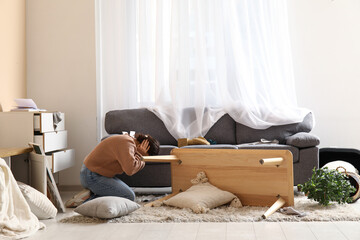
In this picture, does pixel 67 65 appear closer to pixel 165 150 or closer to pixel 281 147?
pixel 165 150

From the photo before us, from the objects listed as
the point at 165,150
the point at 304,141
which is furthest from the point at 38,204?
the point at 304,141

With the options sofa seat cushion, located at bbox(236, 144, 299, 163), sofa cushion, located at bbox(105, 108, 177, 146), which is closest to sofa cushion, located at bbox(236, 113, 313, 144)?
sofa seat cushion, located at bbox(236, 144, 299, 163)

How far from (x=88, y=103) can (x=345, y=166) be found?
2729 millimetres

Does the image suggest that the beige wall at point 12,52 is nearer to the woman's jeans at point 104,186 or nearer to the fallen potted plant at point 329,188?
the woman's jeans at point 104,186

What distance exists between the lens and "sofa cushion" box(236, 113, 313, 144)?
5199mm

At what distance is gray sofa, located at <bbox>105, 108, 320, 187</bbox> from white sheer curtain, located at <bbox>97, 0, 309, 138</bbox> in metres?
0.09

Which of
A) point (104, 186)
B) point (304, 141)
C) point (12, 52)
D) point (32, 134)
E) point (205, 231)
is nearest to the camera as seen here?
point (205, 231)

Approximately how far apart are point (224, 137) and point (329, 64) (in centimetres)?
146

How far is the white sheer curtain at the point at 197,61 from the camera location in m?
5.40

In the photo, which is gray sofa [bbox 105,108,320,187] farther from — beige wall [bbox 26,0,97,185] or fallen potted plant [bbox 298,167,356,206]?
fallen potted plant [bbox 298,167,356,206]

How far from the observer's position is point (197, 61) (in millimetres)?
5512

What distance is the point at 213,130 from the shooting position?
211 inches

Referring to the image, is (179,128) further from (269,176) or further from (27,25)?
(27,25)

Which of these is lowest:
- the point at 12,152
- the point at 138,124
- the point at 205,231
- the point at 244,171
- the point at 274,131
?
the point at 205,231
